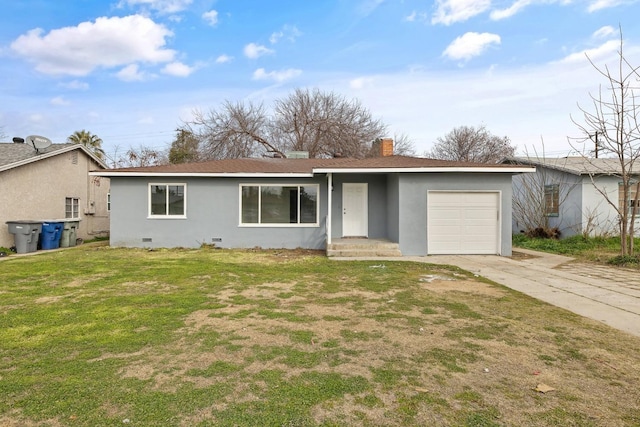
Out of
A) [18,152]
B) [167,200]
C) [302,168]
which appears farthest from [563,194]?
[18,152]

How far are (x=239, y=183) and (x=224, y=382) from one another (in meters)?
9.96

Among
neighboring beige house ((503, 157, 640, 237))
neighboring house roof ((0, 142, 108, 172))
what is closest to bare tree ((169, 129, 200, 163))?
neighboring house roof ((0, 142, 108, 172))

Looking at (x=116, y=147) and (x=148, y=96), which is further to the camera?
(x=116, y=147)

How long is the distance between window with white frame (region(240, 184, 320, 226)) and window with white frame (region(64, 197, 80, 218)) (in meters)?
8.02

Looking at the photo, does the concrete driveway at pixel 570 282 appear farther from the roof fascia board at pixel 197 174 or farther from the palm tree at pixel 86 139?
the palm tree at pixel 86 139

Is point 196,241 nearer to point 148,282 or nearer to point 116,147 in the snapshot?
point 148,282

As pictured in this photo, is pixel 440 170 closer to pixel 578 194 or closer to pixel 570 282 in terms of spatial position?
pixel 570 282

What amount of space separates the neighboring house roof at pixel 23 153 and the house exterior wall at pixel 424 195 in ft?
41.6

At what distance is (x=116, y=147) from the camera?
27641mm

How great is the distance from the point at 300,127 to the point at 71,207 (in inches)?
613

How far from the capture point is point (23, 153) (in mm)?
13203

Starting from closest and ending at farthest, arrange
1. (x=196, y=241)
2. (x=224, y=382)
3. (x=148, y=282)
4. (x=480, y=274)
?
(x=224, y=382) → (x=148, y=282) → (x=480, y=274) → (x=196, y=241)

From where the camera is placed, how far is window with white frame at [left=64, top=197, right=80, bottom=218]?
1467 centimetres

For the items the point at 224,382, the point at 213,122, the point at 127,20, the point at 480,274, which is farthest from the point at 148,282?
the point at 213,122
